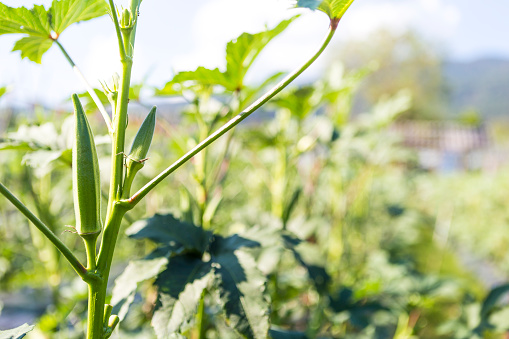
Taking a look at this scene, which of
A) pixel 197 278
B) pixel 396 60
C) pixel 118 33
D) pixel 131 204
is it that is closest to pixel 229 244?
pixel 197 278

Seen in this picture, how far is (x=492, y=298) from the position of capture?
57.5 inches

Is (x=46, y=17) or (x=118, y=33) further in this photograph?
(x=46, y=17)

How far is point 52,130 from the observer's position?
0.92 metres

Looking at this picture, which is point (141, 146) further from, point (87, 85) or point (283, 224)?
point (283, 224)

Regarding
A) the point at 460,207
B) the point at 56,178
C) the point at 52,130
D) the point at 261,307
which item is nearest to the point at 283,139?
the point at 52,130

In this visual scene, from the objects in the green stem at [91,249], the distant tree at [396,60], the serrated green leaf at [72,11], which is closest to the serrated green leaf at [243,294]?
the green stem at [91,249]

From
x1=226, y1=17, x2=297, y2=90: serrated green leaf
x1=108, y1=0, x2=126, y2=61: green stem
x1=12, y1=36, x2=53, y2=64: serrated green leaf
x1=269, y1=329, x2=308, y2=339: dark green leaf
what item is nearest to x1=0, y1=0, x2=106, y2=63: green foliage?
x1=12, y1=36, x2=53, y2=64: serrated green leaf

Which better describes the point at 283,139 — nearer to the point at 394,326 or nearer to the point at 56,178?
the point at 394,326

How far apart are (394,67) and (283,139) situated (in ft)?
81.0

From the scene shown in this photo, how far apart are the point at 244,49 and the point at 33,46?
38 cm

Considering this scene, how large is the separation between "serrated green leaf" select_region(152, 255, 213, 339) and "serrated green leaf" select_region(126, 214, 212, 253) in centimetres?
4

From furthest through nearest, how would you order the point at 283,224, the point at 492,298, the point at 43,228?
1. the point at 492,298
2. the point at 283,224
3. the point at 43,228

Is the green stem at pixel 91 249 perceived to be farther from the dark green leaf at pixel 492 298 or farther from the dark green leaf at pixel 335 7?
the dark green leaf at pixel 492 298

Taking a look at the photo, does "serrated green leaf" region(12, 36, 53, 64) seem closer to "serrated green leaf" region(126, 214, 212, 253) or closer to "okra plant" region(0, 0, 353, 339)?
"okra plant" region(0, 0, 353, 339)
